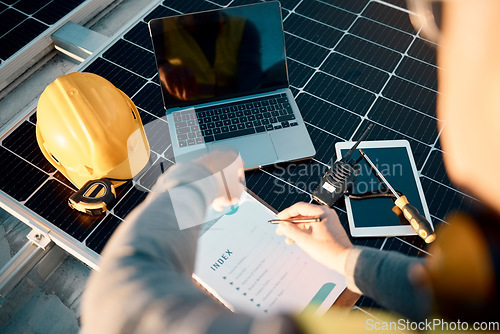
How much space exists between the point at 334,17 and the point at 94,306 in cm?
166

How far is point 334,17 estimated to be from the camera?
191 cm

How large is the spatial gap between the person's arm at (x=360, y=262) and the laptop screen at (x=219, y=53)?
1.77ft

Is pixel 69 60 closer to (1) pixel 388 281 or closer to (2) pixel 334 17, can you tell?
(2) pixel 334 17

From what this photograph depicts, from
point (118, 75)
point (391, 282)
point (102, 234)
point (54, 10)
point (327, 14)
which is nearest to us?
point (391, 282)

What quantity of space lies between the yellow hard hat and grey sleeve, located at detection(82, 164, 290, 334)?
0.35m

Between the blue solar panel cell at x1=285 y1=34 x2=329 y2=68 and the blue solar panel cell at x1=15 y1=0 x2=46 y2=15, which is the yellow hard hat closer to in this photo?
the blue solar panel cell at x1=285 y1=34 x2=329 y2=68

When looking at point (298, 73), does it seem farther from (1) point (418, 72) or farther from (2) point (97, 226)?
(2) point (97, 226)

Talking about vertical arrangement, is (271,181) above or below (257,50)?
below

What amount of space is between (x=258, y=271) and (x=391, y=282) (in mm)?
392

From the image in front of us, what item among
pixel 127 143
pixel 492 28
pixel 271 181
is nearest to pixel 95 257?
pixel 127 143

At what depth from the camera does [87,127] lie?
47.4 inches

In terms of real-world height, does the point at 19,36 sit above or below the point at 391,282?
above

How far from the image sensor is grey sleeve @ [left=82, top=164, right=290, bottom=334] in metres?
0.66

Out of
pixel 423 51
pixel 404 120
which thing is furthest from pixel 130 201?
pixel 423 51
